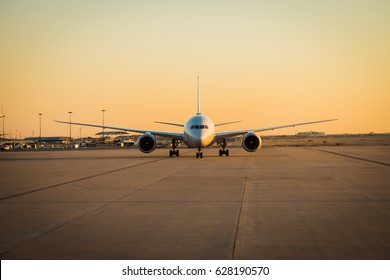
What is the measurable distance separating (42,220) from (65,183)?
261 inches

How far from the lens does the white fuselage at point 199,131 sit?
29919 mm

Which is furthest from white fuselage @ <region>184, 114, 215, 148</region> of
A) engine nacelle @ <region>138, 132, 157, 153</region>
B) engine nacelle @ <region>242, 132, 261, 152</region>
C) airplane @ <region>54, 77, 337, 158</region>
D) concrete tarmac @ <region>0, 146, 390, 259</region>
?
concrete tarmac @ <region>0, 146, 390, 259</region>

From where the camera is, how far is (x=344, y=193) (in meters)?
11.6

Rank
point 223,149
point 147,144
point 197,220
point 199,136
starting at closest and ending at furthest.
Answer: point 197,220
point 199,136
point 147,144
point 223,149

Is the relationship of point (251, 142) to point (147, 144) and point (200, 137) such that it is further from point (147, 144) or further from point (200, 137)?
point (147, 144)

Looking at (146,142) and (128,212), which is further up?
(146,142)

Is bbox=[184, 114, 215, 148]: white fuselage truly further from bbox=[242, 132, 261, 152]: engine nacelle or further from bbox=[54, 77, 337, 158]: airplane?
bbox=[242, 132, 261, 152]: engine nacelle

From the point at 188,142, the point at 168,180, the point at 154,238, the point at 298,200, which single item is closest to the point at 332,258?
the point at 154,238

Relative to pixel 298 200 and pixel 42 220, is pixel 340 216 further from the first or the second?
Result: pixel 42 220

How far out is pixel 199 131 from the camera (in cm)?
2995

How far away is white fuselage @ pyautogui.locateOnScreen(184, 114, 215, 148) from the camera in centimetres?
2992

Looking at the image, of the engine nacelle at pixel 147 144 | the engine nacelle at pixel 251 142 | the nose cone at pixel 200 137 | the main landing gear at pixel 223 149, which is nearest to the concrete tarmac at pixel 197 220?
the nose cone at pixel 200 137

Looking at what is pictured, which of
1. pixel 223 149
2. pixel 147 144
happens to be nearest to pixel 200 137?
pixel 147 144
